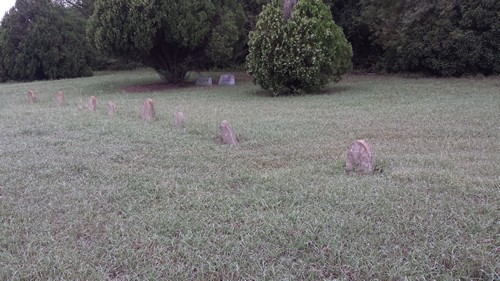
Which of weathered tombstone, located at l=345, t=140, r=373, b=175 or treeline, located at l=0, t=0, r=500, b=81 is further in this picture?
treeline, located at l=0, t=0, r=500, b=81

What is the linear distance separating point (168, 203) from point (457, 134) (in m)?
3.54

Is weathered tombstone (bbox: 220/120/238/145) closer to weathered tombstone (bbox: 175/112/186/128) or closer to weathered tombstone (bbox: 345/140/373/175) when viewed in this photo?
weathered tombstone (bbox: 175/112/186/128)

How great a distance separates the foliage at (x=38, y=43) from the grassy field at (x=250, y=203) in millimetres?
12592

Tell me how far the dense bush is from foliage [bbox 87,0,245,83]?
2.11 metres

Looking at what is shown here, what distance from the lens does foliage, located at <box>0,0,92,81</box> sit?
16.7 m

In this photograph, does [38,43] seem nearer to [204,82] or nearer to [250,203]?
[204,82]

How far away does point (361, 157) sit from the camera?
3473 mm

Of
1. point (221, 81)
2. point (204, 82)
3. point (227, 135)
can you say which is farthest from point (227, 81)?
point (227, 135)

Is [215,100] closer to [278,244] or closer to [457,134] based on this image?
[457,134]

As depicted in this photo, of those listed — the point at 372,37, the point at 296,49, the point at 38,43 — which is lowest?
the point at 296,49

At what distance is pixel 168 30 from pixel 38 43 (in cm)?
808

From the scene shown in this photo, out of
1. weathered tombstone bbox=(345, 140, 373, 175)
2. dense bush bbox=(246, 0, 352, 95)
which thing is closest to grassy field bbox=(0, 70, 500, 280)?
weathered tombstone bbox=(345, 140, 373, 175)

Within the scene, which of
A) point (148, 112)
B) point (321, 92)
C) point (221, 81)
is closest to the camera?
point (148, 112)

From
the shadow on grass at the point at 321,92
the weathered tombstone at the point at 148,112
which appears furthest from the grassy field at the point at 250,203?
the shadow on grass at the point at 321,92
